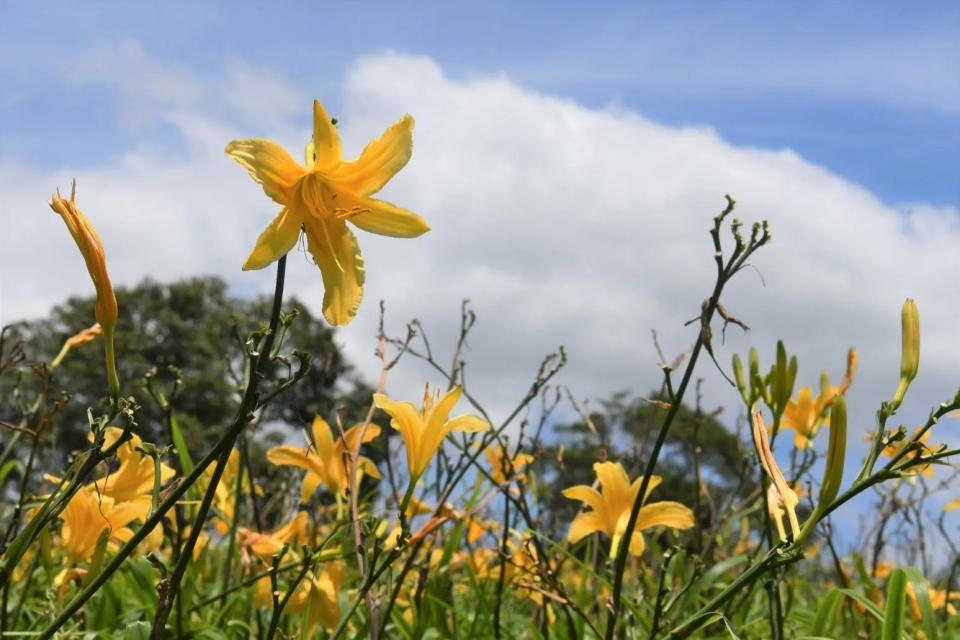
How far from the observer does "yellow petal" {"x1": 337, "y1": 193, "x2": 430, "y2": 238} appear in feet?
3.84

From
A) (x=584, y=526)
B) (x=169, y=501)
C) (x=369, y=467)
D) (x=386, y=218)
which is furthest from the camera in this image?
(x=369, y=467)

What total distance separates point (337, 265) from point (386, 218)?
10 centimetres

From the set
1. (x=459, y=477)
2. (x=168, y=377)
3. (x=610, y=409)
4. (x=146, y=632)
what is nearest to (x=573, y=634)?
(x=459, y=477)

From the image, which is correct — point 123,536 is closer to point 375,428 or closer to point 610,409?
point 375,428

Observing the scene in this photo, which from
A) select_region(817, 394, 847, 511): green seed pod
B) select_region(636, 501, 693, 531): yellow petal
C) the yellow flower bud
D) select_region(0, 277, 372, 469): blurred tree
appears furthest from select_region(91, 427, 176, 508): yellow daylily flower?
select_region(0, 277, 372, 469): blurred tree

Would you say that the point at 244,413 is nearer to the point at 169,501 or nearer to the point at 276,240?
the point at 169,501

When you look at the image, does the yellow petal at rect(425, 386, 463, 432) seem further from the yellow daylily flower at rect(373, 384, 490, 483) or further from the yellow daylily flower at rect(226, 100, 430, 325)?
the yellow daylily flower at rect(226, 100, 430, 325)

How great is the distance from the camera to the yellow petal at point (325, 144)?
42.3 inches

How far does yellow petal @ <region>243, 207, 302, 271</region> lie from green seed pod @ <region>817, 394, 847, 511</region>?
671 millimetres

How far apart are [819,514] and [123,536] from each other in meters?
1.21

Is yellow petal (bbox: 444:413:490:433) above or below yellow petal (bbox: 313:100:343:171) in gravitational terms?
below

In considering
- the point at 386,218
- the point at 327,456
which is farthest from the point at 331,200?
the point at 327,456

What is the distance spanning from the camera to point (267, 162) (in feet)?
3.51

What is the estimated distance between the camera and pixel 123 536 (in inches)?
62.2
